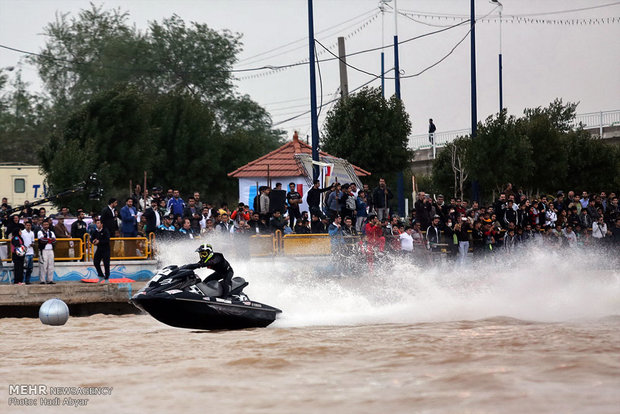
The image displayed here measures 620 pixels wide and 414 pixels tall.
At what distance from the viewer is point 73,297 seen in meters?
23.6

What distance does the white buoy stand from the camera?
20.9 metres

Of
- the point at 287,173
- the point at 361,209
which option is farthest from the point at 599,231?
the point at 287,173

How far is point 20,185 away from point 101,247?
56.3ft

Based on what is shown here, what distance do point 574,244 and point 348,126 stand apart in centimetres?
1124

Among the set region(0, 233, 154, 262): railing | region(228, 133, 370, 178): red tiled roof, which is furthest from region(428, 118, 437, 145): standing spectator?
region(0, 233, 154, 262): railing

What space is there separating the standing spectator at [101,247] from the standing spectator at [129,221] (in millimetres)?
950

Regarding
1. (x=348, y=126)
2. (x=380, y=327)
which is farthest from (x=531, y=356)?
(x=348, y=126)

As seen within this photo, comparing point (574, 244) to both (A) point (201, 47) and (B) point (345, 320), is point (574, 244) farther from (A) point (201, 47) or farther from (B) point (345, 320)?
(A) point (201, 47)

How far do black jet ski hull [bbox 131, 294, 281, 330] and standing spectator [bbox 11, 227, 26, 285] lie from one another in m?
6.12

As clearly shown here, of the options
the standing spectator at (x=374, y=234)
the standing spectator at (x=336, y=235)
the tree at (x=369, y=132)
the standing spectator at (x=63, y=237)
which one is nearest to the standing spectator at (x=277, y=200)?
the standing spectator at (x=336, y=235)

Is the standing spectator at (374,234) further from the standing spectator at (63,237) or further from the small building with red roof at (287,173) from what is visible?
the standing spectator at (63,237)

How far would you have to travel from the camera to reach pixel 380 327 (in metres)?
18.4

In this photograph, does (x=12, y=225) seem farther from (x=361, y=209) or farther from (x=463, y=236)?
(x=463, y=236)

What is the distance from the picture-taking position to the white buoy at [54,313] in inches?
821
